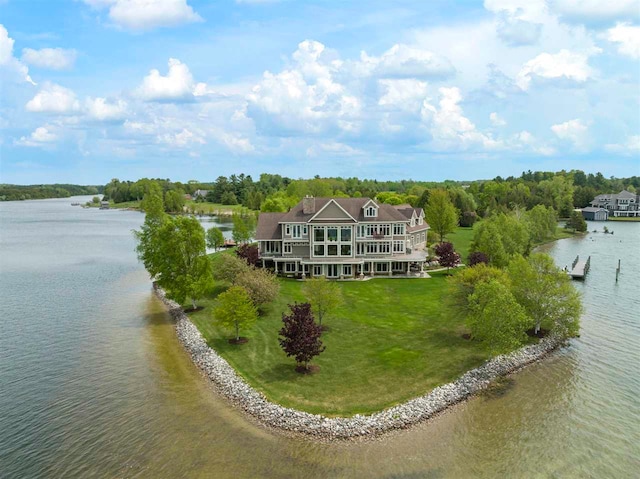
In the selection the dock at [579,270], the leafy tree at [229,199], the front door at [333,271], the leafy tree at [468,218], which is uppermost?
the leafy tree at [229,199]

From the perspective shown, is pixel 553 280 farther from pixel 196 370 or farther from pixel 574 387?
pixel 196 370

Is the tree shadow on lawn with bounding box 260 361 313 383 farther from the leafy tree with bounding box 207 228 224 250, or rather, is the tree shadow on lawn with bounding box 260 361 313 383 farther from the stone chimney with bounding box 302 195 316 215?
the leafy tree with bounding box 207 228 224 250

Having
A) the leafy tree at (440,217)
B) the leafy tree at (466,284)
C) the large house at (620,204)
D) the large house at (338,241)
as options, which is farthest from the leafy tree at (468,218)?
the leafy tree at (466,284)

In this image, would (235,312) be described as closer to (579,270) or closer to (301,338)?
(301,338)

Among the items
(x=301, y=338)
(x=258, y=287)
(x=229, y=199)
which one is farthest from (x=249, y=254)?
(x=229, y=199)

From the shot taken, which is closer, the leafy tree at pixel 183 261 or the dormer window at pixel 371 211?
the leafy tree at pixel 183 261

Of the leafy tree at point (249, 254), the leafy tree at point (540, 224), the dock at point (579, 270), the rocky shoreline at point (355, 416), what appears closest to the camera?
the rocky shoreline at point (355, 416)

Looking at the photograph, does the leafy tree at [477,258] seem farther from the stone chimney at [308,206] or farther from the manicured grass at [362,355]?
the stone chimney at [308,206]

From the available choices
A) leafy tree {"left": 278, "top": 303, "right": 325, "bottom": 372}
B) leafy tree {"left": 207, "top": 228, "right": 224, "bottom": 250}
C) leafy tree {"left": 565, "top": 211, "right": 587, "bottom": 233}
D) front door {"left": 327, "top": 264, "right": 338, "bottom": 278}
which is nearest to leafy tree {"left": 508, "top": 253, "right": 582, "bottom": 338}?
leafy tree {"left": 278, "top": 303, "right": 325, "bottom": 372}
